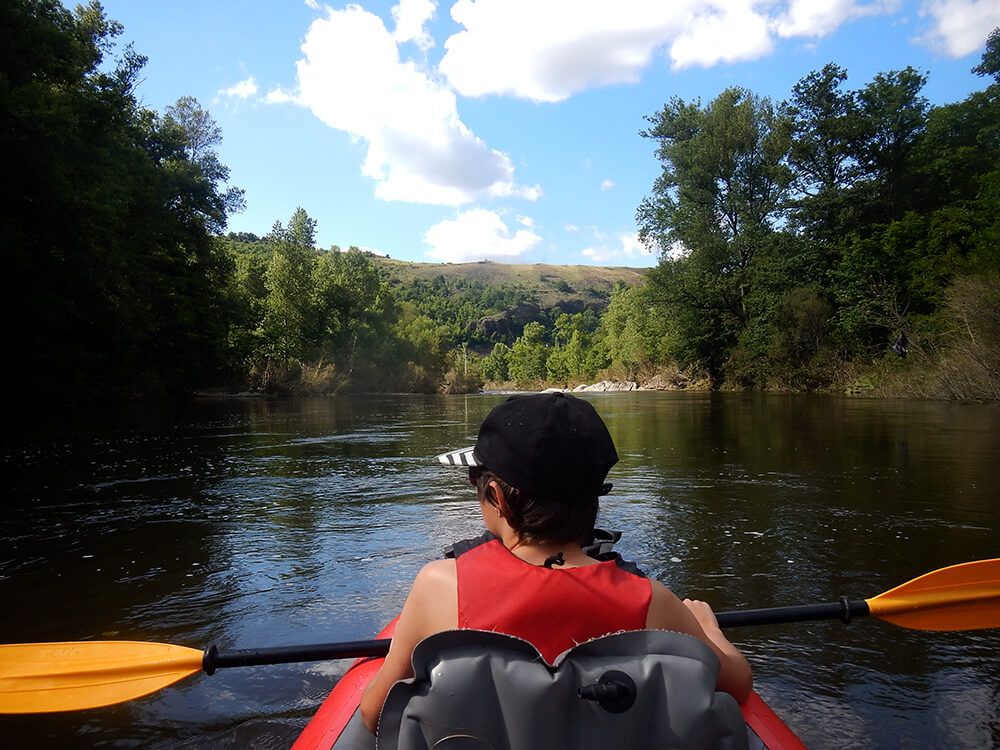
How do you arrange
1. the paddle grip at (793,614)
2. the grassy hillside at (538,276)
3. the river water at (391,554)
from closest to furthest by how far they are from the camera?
the paddle grip at (793,614) < the river water at (391,554) < the grassy hillside at (538,276)

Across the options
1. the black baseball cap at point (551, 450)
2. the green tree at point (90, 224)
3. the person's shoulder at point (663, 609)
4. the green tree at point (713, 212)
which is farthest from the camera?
the green tree at point (713, 212)

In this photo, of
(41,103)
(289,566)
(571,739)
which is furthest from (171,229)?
(571,739)

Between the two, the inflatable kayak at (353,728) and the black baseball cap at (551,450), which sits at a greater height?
the black baseball cap at (551,450)

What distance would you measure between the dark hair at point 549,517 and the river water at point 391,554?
5.43 feet

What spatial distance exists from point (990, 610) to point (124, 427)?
52.1 feet

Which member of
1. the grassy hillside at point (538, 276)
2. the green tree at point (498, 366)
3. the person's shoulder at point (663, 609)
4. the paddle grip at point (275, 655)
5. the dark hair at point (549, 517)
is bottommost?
the paddle grip at point (275, 655)

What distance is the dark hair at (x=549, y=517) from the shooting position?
152 centimetres

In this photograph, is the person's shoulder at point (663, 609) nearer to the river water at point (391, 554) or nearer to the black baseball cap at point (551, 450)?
the black baseball cap at point (551, 450)

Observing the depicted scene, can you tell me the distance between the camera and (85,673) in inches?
98.5

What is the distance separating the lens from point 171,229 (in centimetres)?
2866

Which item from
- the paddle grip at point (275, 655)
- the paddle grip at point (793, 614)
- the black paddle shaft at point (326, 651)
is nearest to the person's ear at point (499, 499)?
the black paddle shaft at point (326, 651)

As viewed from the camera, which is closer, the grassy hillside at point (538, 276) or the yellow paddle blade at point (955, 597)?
the yellow paddle blade at point (955, 597)

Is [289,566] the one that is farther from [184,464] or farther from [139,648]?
[184,464]

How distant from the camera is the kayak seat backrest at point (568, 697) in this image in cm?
121
